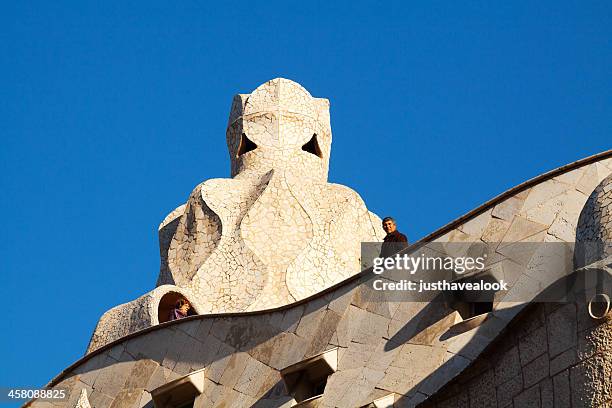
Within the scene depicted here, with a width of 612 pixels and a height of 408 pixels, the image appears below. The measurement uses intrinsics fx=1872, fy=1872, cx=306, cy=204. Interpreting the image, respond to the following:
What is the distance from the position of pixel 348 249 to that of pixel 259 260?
1.02 metres

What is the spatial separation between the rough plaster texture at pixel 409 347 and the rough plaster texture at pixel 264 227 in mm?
1472

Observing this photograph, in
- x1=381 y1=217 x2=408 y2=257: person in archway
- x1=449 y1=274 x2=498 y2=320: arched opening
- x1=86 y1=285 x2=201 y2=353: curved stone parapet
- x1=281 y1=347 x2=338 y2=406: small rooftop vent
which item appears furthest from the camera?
x1=86 y1=285 x2=201 y2=353: curved stone parapet

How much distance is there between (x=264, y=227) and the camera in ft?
67.8

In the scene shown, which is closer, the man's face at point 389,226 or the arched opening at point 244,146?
the man's face at point 389,226

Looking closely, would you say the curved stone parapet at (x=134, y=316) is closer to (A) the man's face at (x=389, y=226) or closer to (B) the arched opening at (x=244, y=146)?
(B) the arched opening at (x=244, y=146)

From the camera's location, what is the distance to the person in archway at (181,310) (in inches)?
738

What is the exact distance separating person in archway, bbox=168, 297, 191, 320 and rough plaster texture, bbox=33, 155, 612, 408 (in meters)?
0.62

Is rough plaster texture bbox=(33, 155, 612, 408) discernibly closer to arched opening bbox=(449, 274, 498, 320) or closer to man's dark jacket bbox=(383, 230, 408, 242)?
arched opening bbox=(449, 274, 498, 320)

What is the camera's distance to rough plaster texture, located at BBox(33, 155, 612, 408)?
13.5 m

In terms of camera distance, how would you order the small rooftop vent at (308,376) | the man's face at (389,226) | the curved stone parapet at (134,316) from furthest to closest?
1. the curved stone parapet at (134,316)
2. the man's face at (389,226)
3. the small rooftop vent at (308,376)

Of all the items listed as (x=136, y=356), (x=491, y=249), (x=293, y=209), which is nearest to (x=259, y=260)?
(x=293, y=209)

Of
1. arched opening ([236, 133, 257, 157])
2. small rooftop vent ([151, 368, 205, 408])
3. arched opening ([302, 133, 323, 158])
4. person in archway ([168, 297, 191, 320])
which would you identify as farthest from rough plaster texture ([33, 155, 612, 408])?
arched opening ([302, 133, 323, 158])

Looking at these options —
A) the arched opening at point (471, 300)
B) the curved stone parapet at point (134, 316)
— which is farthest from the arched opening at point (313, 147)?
the arched opening at point (471, 300)

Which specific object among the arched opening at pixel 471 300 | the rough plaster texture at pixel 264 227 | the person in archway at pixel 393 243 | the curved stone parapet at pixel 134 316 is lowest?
the arched opening at pixel 471 300
